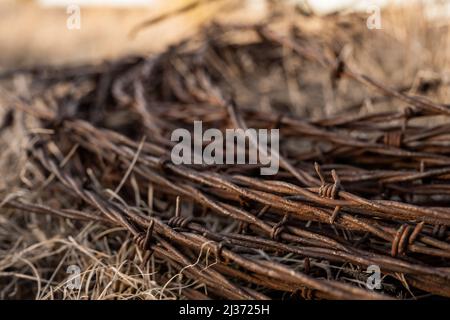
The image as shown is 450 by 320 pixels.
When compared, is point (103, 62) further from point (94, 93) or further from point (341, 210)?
point (341, 210)

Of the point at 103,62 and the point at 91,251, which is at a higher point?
the point at 103,62

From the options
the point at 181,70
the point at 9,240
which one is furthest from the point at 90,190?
the point at 181,70

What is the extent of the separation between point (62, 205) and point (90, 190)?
168 millimetres

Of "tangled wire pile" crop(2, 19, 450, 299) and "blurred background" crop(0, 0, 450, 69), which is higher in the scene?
"blurred background" crop(0, 0, 450, 69)

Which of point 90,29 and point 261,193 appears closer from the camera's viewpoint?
point 261,193

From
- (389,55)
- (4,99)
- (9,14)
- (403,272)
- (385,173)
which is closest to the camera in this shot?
(403,272)

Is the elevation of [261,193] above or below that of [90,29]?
below

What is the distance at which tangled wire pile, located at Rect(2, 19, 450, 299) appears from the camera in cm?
73

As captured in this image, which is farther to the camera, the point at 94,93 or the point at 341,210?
the point at 94,93

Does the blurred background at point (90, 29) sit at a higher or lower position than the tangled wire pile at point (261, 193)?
higher

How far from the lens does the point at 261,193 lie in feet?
2.66

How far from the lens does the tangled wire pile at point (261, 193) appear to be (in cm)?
73

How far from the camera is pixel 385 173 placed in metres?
0.86

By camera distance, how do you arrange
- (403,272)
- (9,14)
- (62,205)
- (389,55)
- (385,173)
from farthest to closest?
(9,14), (389,55), (62,205), (385,173), (403,272)
